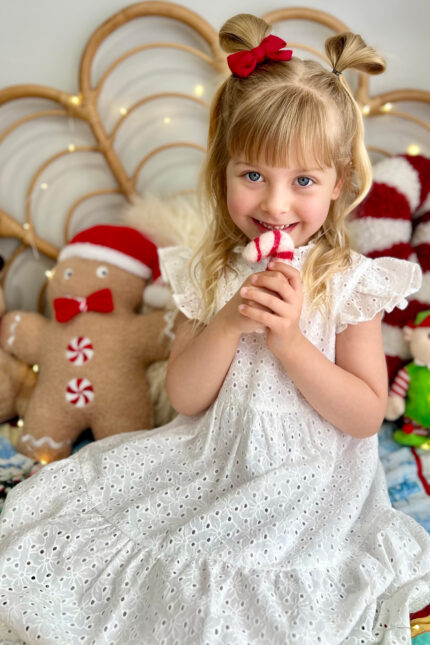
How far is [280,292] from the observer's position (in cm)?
91

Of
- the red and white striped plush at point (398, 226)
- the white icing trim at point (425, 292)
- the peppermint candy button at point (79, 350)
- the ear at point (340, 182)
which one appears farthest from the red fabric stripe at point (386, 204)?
the peppermint candy button at point (79, 350)

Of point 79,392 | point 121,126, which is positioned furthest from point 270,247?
point 121,126

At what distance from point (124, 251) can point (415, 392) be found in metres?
0.76

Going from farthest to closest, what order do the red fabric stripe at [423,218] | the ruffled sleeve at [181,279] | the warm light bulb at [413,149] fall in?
the warm light bulb at [413,149]
the red fabric stripe at [423,218]
the ruffled sleeve at [181,279]

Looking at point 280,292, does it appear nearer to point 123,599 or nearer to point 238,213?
point 238,213

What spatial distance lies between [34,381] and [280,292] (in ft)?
2.95

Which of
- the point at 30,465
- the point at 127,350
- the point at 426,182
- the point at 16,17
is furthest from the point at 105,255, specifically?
the point at 426,182

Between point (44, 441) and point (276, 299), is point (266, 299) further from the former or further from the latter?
point (44, 441)

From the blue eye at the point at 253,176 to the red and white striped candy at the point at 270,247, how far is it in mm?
98

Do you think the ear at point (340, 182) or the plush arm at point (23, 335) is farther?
the plush arm at point (23, 335)

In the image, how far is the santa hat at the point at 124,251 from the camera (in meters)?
1.47

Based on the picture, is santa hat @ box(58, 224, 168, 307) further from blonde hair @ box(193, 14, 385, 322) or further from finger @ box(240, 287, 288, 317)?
finger @ box(240, 287, 288, 317)

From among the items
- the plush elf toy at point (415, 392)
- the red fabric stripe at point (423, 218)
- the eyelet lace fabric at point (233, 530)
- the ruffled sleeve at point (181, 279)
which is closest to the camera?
the eyelet lace fabric at point (233, 530)

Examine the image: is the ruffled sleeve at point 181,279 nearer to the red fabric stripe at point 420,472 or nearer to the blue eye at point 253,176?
the blue eye at point 253,176
